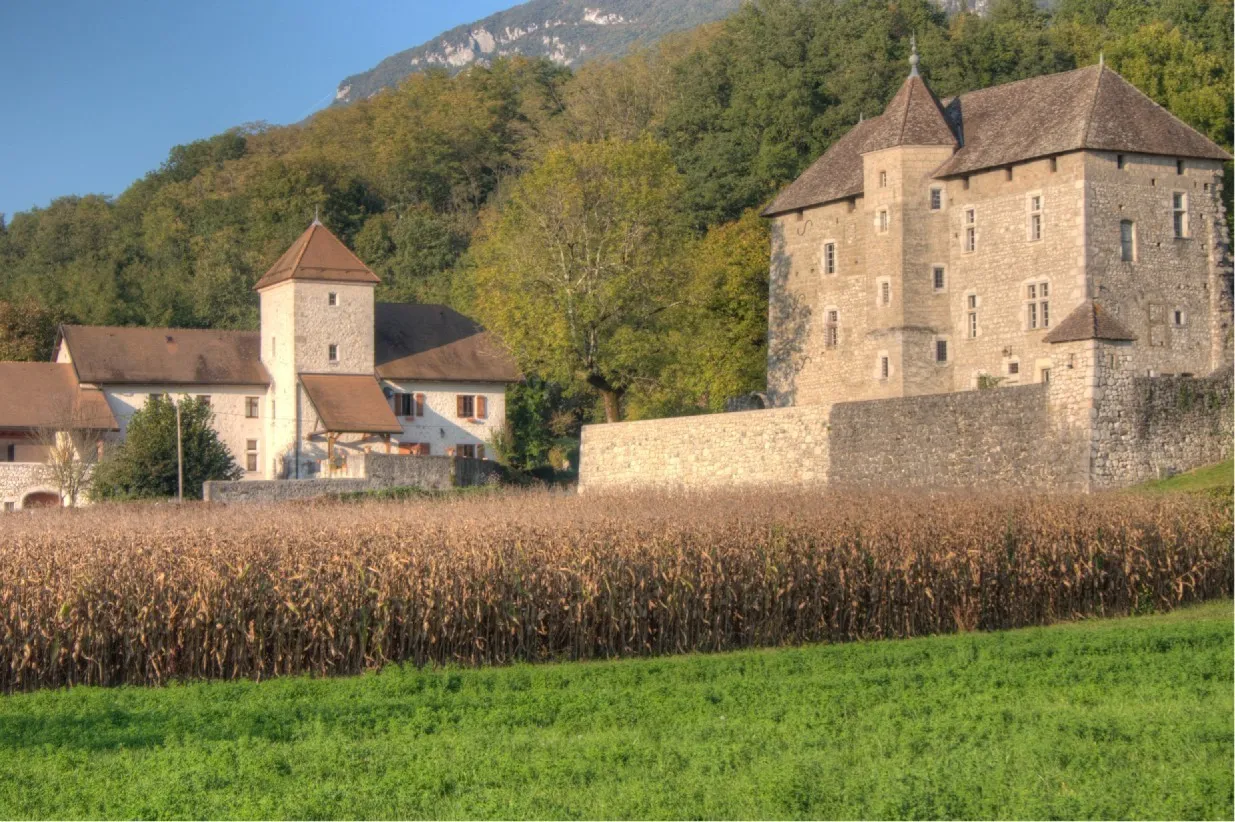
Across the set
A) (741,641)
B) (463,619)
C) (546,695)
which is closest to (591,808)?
(546,695)

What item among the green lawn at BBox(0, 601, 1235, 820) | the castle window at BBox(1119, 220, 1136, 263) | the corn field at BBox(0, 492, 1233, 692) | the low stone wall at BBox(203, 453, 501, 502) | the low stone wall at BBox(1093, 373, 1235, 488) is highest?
the castle window at BBox(1119, 220, 1136, 263)

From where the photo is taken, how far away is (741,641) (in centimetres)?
2123

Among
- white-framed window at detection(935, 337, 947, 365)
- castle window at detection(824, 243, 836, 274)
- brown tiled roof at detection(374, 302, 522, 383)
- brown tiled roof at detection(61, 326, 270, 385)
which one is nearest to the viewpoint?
white-framed window at detection(935, 337, 947, 365)

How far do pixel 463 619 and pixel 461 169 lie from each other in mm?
77191

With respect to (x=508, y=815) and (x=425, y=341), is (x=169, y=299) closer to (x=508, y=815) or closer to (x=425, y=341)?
(x=425, y=341)

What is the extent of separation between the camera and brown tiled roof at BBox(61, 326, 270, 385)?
56688mm

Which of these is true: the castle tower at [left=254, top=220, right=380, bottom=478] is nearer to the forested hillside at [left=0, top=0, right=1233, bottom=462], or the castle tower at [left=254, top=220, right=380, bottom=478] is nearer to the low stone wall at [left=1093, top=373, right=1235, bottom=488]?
the forested hillside at [left=0, top=0, right=1233, bottom=462]

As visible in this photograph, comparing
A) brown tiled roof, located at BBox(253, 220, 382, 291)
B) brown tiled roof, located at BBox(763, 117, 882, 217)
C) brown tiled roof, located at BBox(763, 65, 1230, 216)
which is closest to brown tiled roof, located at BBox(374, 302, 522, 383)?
brown tiled roof, located at BBox(253, 220, 382, 291)

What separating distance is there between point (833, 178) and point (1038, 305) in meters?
8.96

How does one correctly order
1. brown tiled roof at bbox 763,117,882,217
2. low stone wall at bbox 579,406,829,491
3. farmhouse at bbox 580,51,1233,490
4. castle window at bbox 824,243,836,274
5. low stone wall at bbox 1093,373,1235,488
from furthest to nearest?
castle window at bbox 824,243,836,274 < brown tiled roof at bbox 763,117,882,217 < low stone wall at bbox 579,406,829,491 < farmhouse at bbox 580,51,1233,490 < low stone wall at bbox 1093,373,1235,488

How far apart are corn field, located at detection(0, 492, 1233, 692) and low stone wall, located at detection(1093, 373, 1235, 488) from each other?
22.0ft

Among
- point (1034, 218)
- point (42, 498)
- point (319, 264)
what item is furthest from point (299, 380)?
point (1034, 218)

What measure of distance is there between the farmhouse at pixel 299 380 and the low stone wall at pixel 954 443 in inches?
872

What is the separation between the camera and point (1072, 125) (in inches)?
1674
